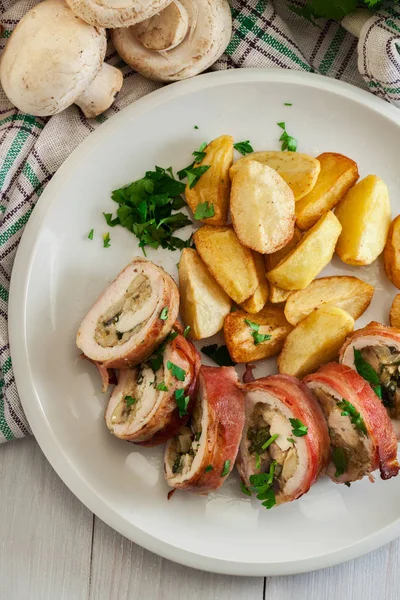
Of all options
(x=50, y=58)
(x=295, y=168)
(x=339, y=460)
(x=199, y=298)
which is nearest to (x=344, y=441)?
(x=339, y=460)

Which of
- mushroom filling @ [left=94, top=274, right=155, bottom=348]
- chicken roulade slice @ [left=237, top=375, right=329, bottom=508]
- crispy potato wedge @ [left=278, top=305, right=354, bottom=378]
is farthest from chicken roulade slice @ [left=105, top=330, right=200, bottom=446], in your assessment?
crispy potato wedge @ [left=278, top=305, right=354, bottom=378]

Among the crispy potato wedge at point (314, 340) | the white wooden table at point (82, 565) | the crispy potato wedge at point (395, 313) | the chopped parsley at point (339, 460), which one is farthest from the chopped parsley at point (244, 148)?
the white wooden table at point (82, 565)

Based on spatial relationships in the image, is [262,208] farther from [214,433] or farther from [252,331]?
[214,433]

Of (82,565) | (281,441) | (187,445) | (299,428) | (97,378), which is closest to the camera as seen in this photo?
(299,428)

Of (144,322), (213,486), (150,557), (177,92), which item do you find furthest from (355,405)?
(177,92)

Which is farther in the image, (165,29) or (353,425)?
(165,29)

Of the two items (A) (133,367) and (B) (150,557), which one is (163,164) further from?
(B) (150,557)
